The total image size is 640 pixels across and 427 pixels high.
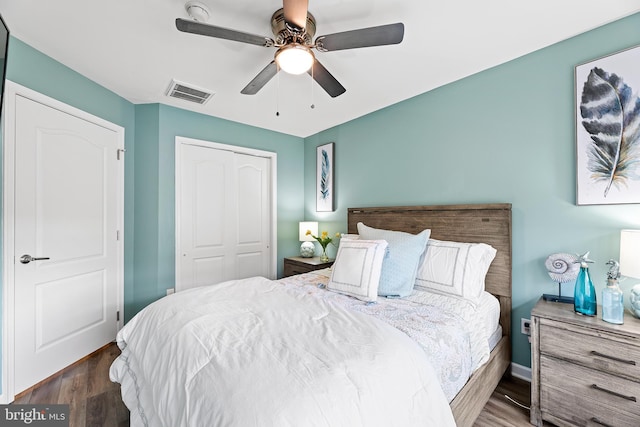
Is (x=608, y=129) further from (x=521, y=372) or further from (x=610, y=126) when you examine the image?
(x=521, y=372)

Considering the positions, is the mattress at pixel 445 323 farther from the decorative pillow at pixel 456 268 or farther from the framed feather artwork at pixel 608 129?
the framed feather artwork at pixel 608 129

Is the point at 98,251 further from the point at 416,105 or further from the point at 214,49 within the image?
the point at 416,105

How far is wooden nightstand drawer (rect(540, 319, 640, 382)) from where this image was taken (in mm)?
1409

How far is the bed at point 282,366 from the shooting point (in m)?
0.90

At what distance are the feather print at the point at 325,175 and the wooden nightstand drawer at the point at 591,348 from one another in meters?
2.68

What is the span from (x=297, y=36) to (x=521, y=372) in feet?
9.18

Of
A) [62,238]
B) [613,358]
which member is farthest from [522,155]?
[62,238]

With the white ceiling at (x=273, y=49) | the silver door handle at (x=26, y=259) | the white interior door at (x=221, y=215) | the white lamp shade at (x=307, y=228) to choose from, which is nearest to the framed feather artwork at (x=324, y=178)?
the white lamp shade at (x=307, y=228)

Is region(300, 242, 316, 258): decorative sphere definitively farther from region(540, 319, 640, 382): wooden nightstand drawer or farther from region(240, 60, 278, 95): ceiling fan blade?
region(540, 319, 640, 382): wooden nightstand drawer

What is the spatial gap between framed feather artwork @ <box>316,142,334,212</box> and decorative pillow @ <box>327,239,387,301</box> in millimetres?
1659

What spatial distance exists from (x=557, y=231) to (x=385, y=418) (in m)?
1.86

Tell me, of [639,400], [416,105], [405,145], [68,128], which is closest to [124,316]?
[68,128]

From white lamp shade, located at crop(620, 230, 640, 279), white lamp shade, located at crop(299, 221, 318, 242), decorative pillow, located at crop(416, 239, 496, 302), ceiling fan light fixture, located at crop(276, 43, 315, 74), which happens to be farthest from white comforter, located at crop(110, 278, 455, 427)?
white lamp shade, located at crop(299, 221, 318, 242)

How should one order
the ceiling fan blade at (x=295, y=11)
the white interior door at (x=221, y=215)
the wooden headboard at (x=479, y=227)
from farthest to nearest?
the white interior door at (x=221, y=215)
the wooden headboard at (x=479, y=227)
the ceiling fan blade at (x=295, y=11)
